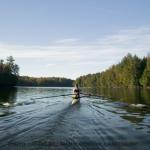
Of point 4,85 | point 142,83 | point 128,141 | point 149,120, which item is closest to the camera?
point 128,141

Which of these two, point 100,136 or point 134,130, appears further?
point 134,130

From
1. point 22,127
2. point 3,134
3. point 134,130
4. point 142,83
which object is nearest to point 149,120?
point 134,130

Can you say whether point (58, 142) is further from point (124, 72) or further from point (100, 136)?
point (124, 72)

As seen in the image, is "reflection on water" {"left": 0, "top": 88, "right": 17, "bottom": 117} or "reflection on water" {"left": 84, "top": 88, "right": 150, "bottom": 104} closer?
"reflection on water" {"left": 0, "top": 88, "right": 17, "bottom": 117}

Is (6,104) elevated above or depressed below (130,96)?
below

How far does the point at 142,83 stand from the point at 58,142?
147 meters

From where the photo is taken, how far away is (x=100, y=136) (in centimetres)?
2041

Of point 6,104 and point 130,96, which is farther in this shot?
point 130,96

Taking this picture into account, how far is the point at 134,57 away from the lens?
18262 cm

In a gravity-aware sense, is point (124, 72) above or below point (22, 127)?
above

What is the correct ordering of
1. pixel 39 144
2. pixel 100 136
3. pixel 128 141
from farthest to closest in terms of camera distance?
pixel 100 136
pixel 128 141
pixel 39 144

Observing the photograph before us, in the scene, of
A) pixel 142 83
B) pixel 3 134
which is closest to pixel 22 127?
pixel 3 134

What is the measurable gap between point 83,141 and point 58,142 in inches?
57.8

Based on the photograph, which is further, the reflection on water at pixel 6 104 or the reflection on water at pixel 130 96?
the reflection on water at pixel 130 96
